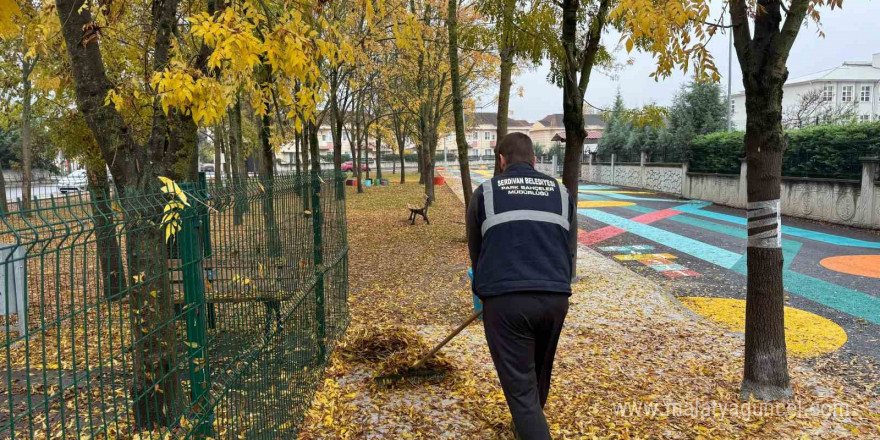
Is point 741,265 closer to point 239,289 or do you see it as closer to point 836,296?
point 836,296

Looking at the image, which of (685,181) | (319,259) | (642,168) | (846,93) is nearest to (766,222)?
(319,259)

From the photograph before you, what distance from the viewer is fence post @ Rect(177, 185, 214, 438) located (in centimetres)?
247

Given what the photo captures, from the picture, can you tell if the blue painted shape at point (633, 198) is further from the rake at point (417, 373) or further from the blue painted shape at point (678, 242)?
the rake at point (417, 373)

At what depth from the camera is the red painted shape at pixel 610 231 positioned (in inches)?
513

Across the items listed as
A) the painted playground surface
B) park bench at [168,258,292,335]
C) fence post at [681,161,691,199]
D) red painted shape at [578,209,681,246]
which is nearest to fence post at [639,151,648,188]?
fence post at [681,161,691,199]

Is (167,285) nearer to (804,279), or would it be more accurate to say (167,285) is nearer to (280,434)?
(280,434)

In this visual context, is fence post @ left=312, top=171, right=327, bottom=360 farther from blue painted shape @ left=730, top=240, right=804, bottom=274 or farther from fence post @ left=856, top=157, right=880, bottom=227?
fence post @ left=856, top=157, right=880, bottom=227

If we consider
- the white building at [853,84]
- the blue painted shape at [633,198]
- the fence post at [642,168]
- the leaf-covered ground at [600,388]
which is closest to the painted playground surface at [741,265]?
the leaf-covered ground at [600,388]

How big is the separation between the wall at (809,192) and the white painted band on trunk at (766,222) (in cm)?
1255

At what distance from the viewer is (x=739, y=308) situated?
23.1 ft

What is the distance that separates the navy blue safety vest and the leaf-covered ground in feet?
4.51

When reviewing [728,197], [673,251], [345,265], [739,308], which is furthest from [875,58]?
[345,265]

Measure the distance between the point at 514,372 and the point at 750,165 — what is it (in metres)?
2.58

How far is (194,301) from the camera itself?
2.55m
